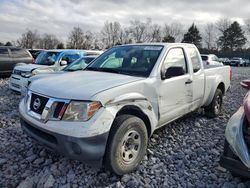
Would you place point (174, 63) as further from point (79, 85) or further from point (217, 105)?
point (217, 105)

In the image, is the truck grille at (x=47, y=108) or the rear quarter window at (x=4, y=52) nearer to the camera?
the truck grille at (x=47, y=108)

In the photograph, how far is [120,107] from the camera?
329 cm

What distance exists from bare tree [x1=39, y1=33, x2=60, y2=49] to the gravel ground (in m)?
68.5

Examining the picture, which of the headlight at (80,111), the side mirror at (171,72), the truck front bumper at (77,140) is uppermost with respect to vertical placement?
the side mirror at (171,72)

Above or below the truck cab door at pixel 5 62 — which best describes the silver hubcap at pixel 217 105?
below

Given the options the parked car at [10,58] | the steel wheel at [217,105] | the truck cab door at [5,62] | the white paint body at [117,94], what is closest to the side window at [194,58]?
the white paint body at [117,94]

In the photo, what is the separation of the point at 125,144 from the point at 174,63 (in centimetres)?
183

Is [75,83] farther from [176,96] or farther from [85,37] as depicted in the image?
[85,37]

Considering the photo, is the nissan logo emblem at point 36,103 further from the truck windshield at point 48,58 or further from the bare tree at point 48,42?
the bare tree at point 48,42

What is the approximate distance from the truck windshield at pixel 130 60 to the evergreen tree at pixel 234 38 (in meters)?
72.0

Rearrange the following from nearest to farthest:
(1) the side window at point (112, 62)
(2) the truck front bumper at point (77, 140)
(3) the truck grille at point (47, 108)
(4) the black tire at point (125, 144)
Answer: (2) the truck front bumper at point (77, 140), (3) the truck grille at point (47, 108), (4) the black tire at point (125, 144), (1) the side window at point (112, 62)

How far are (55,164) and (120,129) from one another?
48.6 inches

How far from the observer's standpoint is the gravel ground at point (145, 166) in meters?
3.40

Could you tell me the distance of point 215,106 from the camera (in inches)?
247
